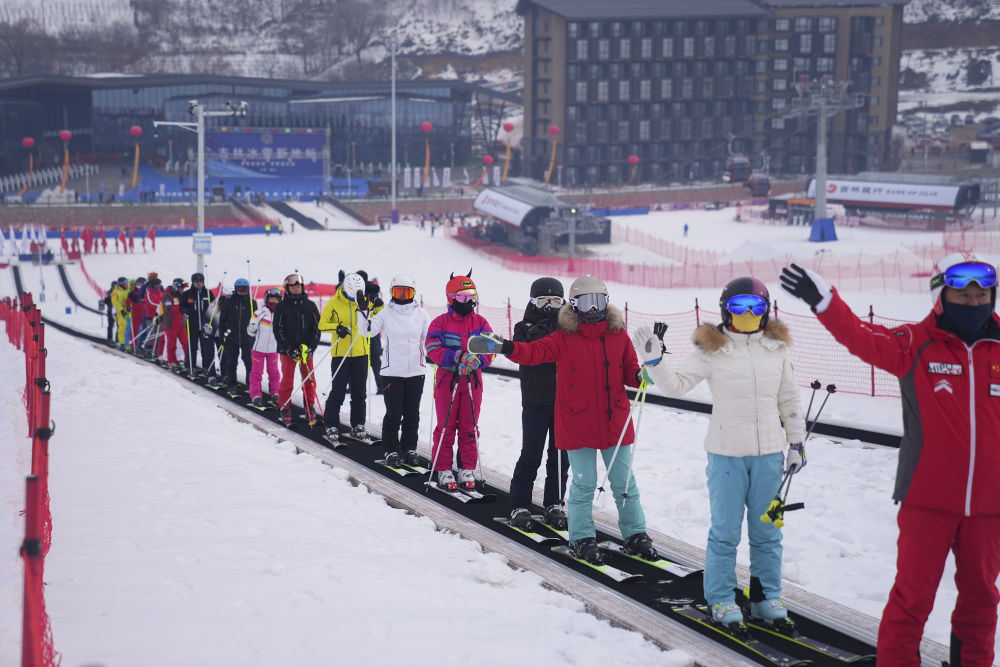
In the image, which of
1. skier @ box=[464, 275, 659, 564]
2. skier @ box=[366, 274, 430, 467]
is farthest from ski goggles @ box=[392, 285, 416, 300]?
skier @ box=[464, 275, 659, 564]

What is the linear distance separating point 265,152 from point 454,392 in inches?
3515

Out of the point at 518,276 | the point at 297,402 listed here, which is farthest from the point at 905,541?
the point at 518,276

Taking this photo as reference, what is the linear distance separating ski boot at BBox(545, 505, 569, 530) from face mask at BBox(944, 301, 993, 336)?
146 inches

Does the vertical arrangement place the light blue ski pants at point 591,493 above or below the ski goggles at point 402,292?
below

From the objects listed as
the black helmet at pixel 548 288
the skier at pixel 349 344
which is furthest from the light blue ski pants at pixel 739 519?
the skier at pixel 349 344

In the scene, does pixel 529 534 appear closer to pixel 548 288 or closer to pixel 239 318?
pixel 548 288

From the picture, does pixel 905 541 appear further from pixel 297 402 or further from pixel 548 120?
pixel 548 120

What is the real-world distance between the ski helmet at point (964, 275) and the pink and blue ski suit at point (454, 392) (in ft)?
13.5

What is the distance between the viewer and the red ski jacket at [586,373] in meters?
6.19

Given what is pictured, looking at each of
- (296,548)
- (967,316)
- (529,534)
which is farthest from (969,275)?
(296,548)

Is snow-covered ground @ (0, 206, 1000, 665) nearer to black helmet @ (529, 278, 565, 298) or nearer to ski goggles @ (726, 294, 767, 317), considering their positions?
ski goggles @ (726, 294, 767, 317)

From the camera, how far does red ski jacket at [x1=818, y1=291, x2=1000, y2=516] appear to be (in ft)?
13.5

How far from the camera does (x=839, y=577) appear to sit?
263 inches

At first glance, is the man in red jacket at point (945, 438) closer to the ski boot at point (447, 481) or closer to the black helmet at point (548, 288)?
the black helmet at point (548, 288)
